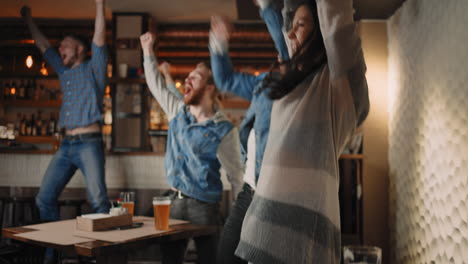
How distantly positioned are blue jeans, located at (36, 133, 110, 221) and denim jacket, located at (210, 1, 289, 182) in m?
1.57

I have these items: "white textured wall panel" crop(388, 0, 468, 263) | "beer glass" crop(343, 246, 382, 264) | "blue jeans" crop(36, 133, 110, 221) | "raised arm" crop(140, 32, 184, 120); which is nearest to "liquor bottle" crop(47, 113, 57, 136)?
"blue jeans" crop(36, 133, 110, 221)

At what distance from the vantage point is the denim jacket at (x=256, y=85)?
159 centimetres

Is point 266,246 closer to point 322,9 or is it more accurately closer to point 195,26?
point 322,9

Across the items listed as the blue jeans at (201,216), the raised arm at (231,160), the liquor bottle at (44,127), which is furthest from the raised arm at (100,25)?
the liquor bottle at (44,127)

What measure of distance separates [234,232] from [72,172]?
2041 millimetres

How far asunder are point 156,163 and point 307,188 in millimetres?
2930

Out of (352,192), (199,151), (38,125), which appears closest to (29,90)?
(38,125)

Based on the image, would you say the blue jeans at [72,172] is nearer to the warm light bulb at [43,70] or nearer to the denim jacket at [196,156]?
the denim jacket at [196,156]

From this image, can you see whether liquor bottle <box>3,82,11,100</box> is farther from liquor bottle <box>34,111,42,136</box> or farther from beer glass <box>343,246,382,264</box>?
beer glass <box>343,246,382,264</box>

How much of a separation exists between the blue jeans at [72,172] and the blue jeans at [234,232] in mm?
1656

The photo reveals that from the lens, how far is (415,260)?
260 cm

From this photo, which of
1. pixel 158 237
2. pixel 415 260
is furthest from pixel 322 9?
pixel 415 260

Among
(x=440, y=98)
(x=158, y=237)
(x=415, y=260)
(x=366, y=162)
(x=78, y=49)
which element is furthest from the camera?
(x=78, y=49)

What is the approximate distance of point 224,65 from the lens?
7.04 feet
